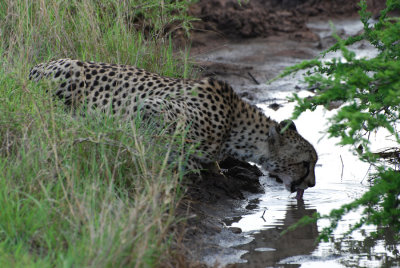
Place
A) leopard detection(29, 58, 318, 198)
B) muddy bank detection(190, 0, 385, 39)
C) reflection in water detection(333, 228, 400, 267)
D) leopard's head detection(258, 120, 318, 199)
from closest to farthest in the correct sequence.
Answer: reflection in water detection(333, 228, 400, 267)
leopard detection(29, 58, 318, 198)
leopard's head detection(258, 120, 318, 199)
muddy bank detection(190, 0, 385, 39)

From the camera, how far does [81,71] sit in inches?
237

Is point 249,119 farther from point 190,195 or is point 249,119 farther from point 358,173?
point 358,173

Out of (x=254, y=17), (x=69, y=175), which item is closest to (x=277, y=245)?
(x=69, y=175)

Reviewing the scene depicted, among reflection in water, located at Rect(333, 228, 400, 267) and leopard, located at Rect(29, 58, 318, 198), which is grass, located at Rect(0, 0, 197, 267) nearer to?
leopard, located at Rect(29, 58, 318, 198)

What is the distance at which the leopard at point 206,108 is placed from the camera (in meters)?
5.73

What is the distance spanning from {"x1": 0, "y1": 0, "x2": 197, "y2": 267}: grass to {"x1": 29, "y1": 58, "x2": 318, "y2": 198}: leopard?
329 mm

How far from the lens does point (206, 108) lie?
5762 millimetres

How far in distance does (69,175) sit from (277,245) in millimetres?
1622

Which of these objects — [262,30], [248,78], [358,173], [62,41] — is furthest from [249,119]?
[262,30]

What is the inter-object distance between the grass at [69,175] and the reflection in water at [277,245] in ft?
2.09

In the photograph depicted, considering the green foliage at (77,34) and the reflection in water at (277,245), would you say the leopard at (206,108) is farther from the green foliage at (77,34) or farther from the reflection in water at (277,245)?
the reflection in water at (277,245)

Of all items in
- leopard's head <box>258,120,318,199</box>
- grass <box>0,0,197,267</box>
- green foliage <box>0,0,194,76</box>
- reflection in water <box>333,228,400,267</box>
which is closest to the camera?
grass <box>0,0,197,267</box>

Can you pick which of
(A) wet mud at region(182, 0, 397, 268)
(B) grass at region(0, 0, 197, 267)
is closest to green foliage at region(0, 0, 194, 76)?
(B) grass at region(0, 0, 197, 267)

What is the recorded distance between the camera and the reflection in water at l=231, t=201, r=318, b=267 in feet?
15.2
